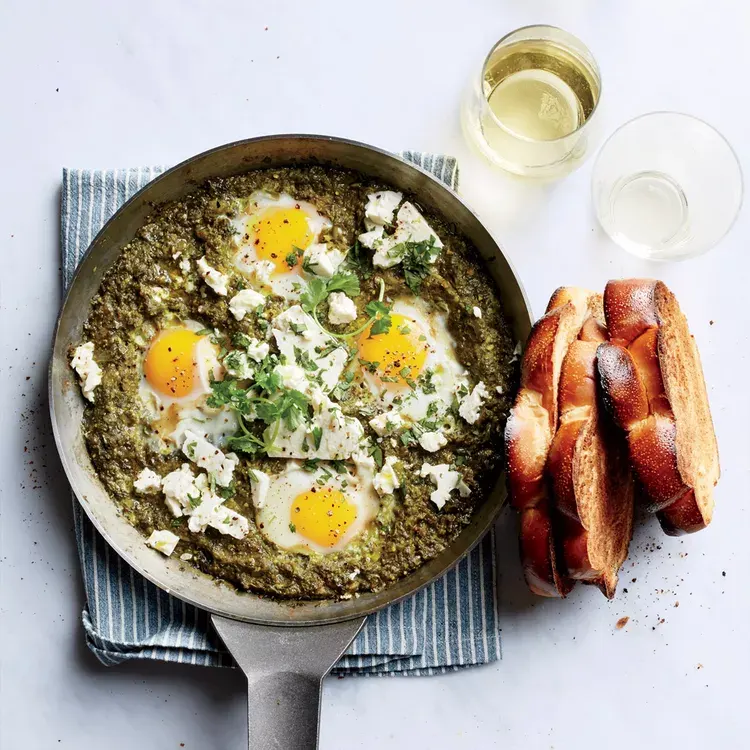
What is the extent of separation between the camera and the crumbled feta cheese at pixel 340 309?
3471 mm

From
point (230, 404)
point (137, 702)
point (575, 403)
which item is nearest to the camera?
point (575, 403)

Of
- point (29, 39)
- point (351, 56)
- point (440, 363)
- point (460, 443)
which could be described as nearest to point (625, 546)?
point (460, 443)

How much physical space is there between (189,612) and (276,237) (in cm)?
166

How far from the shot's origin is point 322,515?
3516mm

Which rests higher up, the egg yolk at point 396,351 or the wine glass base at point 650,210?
the wine glass base at point 650,210

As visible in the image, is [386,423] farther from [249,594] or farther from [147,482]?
[147,482]

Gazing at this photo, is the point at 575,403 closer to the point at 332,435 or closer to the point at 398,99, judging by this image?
the point at 332,435

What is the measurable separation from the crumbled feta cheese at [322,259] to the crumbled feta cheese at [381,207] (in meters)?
0.18

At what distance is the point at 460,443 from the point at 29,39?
2.71 metres

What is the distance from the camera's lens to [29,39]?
381cm

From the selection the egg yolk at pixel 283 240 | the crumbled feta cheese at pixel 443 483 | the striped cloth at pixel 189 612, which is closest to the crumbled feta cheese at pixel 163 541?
the striped cloth at pixel 189 612

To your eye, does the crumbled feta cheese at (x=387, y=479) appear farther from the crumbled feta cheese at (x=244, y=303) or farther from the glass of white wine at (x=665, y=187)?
the glass of white wine at (x=665, y=187)

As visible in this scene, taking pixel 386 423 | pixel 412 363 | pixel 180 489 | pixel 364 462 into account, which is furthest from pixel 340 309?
pixel 180 489

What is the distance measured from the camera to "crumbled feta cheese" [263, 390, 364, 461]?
342 centimetres
